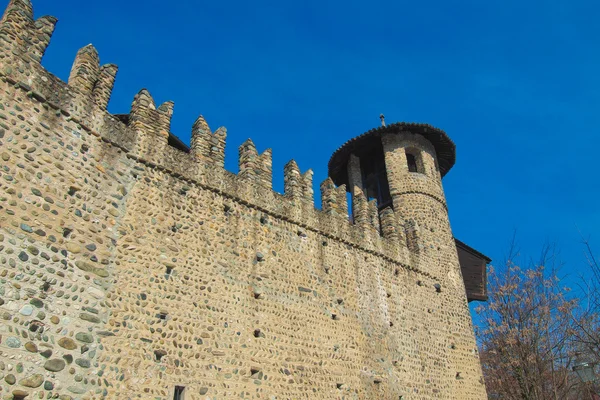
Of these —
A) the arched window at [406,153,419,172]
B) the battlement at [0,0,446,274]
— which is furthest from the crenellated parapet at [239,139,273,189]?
the arched window at [406,153,419,172]

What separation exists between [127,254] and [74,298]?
1.10 m

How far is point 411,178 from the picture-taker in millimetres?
14656

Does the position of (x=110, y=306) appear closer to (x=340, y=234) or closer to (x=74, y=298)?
(x=74, y=298)

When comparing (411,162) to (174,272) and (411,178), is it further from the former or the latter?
(174,272)

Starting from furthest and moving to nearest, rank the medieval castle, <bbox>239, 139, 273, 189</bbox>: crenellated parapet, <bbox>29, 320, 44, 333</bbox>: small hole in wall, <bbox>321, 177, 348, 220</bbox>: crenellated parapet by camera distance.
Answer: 1. <bbox>321, 177, 348, 220</bbox>: crenellated parapet
2. <bbox>239, 139, 273, 189</bbox>: crenellated parapet
3. the medieval castle
4. <bbox>29, 320, 44, 333</bbox>: small hole in wall

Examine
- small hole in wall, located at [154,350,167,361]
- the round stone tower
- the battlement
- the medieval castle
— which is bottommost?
small hole in wall, located at [154,350,167,361]

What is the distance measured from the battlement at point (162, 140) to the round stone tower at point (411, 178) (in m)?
1.35

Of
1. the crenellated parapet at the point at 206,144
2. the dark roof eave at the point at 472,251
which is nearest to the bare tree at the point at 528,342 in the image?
the dark roof eave at the point at 472,251

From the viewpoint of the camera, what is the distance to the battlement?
7.25m

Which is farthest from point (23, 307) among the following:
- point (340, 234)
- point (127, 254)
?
point (340, 234)

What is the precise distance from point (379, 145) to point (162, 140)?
30.2 ft

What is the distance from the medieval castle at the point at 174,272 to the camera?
629 centimetres

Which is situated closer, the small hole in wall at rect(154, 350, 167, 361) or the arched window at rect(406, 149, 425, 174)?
the small hole in wall at rect(154, 350, 167, 361)

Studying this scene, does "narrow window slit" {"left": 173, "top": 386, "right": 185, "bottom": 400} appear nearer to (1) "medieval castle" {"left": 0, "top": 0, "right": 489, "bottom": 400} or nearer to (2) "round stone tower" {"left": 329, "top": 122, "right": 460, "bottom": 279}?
(1) "medieval castle" {"left": 0, "top": 0, "right": 489, "bottom": 400}
